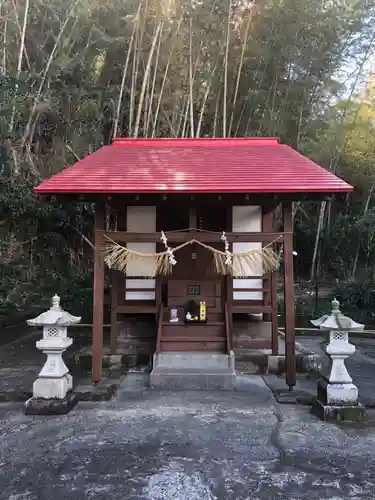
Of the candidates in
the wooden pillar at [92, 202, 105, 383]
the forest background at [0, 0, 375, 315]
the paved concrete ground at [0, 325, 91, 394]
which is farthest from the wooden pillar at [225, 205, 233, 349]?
the forest background at [0, 0, 375, 315]

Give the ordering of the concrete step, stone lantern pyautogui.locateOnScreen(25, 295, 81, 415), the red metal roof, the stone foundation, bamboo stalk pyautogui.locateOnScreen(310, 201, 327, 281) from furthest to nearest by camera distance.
Answer: bamboo stalk pyautogui.locateOnScreen(310, 201, 327, 281) < the concrete step < the red metal roof < stone lantern pyautogui.locateOnScreen(25, 295, 81, 415) < the stone foundation

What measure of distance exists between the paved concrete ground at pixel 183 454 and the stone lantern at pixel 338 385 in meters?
0.20

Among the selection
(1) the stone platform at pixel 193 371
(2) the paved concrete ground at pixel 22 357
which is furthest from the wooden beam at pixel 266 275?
(2) the paved concrete ground at pixel 22 357

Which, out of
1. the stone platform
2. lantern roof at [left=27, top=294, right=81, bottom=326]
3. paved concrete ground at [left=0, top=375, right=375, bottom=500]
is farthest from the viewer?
the stone platform

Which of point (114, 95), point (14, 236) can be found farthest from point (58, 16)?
point (14, 236)

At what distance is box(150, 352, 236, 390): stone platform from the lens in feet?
17.1

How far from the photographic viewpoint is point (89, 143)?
35.4 ft

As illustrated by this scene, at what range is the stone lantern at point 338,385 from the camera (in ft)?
13.5

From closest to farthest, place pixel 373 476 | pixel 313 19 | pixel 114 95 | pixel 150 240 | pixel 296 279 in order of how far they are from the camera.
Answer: pixel 373 476 → pixel 150 240 → pixel 313 19 → pixel 114 95 → pixel 296 279

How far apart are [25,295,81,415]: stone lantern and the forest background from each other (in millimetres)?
5681

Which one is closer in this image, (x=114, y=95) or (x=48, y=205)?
(x=48, y=205)

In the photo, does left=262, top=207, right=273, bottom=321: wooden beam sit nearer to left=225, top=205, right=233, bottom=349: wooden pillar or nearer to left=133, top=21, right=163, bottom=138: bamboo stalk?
left=225, top=205, right=233, bottom=349: wooden pillar

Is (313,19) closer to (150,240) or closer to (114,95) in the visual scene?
(114,95)

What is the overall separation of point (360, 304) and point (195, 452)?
936 cm
